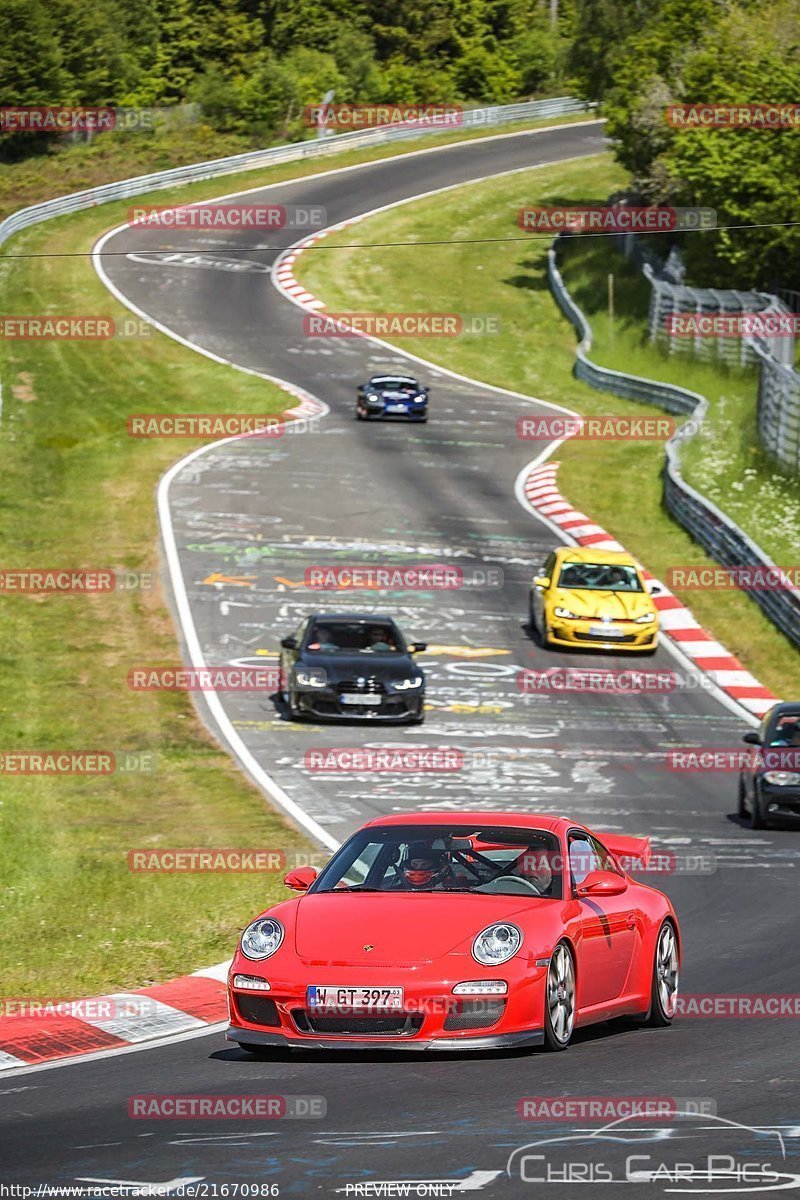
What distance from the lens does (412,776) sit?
2228 centimetres

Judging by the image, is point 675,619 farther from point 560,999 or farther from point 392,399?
point 560,999

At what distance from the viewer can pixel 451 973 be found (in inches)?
363

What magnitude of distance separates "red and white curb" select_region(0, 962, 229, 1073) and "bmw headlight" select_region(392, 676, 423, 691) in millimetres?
12799

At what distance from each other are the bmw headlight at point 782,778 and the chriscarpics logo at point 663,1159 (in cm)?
1214

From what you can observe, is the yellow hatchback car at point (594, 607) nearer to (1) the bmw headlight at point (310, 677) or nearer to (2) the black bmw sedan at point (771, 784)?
(1) the bmw headlight at point (310, 677)

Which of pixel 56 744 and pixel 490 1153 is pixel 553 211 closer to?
pixel 56 744

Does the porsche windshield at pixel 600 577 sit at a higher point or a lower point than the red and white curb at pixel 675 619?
higher

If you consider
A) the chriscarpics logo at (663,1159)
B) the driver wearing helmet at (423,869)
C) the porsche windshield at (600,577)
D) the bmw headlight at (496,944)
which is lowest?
the porsche windshield at (600,577)

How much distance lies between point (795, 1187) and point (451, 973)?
9.08ft

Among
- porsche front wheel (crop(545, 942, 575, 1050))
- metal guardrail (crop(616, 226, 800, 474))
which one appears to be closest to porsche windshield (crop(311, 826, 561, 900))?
porsche front wheel (crop(545, 942, 575, 1050))

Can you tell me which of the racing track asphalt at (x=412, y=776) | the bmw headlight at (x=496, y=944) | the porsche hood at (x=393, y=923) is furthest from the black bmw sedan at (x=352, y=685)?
the bmw headlight at (x=496, y=944)

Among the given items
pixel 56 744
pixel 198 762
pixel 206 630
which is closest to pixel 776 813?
pixel 198 762

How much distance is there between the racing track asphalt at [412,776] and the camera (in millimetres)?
7613

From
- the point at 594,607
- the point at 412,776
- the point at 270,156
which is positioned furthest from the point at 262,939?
the point at 270,156
